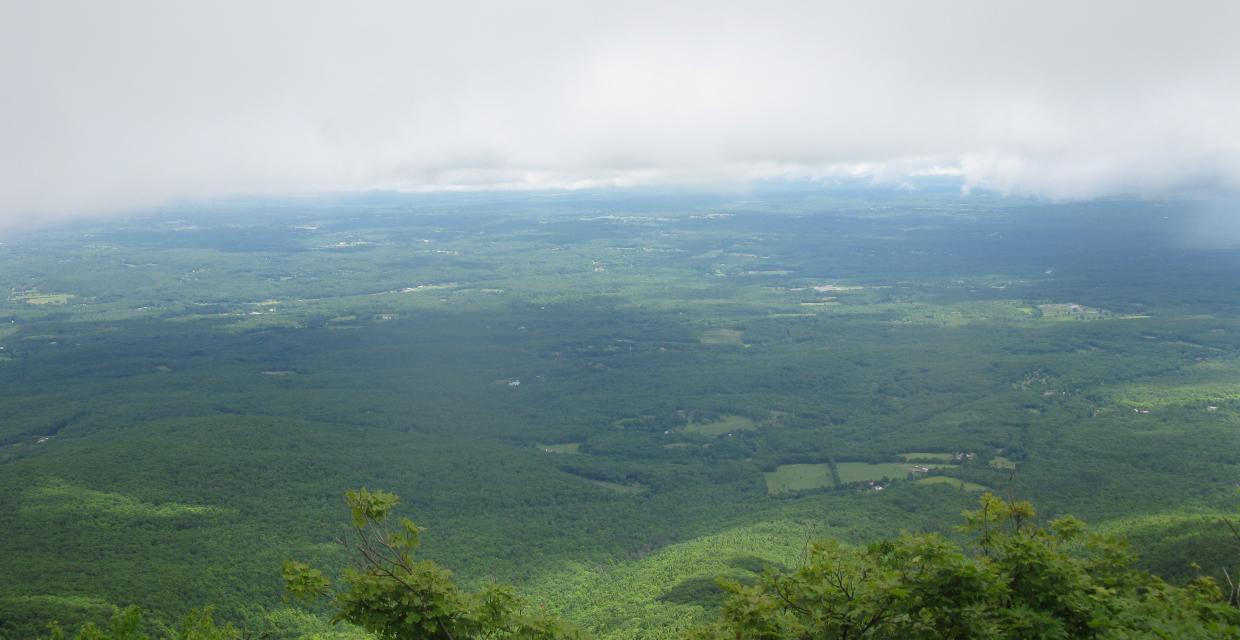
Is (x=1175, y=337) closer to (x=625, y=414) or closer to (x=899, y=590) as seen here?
(x=625, y=414)

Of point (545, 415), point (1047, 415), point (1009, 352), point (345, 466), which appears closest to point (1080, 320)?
point (1009, 352)

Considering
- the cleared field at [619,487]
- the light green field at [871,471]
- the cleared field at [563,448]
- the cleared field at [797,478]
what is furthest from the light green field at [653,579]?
the cleared field at [563,448]

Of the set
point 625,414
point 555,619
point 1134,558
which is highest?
point 1134,558

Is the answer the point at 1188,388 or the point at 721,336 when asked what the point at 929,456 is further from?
the point at 721,336

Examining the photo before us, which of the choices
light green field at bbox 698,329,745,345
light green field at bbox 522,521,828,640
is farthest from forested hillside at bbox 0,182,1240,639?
Result: light green field at bbox 698,329,745,345

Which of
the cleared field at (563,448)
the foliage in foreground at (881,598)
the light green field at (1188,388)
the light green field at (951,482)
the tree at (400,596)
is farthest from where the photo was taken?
the light green field at (1188,388)

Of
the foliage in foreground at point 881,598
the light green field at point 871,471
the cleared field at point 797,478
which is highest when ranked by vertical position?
the foliage in foreground at point 881,598

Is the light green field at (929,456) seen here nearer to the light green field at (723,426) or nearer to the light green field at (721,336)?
the light green field at (723,426)
